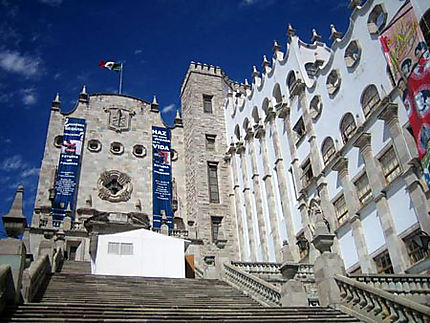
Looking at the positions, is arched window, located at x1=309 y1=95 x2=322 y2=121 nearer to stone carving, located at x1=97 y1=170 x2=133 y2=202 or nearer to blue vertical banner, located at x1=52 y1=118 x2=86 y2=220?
stone carving, located at x1=97 y1=170 x2=133 y2=202

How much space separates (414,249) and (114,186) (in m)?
22.0

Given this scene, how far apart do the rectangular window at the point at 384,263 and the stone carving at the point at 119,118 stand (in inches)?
907

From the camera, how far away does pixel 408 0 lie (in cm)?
1791

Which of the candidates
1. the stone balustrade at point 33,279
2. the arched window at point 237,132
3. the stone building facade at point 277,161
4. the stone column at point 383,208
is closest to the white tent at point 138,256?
the stone building facade at point 277,161

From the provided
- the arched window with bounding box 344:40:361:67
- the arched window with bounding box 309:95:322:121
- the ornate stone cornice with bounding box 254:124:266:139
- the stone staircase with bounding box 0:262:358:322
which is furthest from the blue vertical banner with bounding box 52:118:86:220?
the arched window with bounding box 344:40:361:67

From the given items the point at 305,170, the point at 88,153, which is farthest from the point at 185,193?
the point at 305,170

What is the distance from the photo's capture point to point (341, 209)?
21625 mm

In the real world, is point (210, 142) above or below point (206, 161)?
above

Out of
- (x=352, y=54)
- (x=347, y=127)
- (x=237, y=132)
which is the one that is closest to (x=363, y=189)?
(x=347, y=127)

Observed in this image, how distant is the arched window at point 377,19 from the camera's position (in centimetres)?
1986

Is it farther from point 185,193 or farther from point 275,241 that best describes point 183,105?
point 275,241

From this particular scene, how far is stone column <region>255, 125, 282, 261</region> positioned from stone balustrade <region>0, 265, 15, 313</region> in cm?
1828

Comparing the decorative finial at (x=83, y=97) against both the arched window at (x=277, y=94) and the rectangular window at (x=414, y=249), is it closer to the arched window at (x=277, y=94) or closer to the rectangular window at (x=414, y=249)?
the arched window at (x=277, y=94)

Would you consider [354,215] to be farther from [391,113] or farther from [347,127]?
[391,113]
